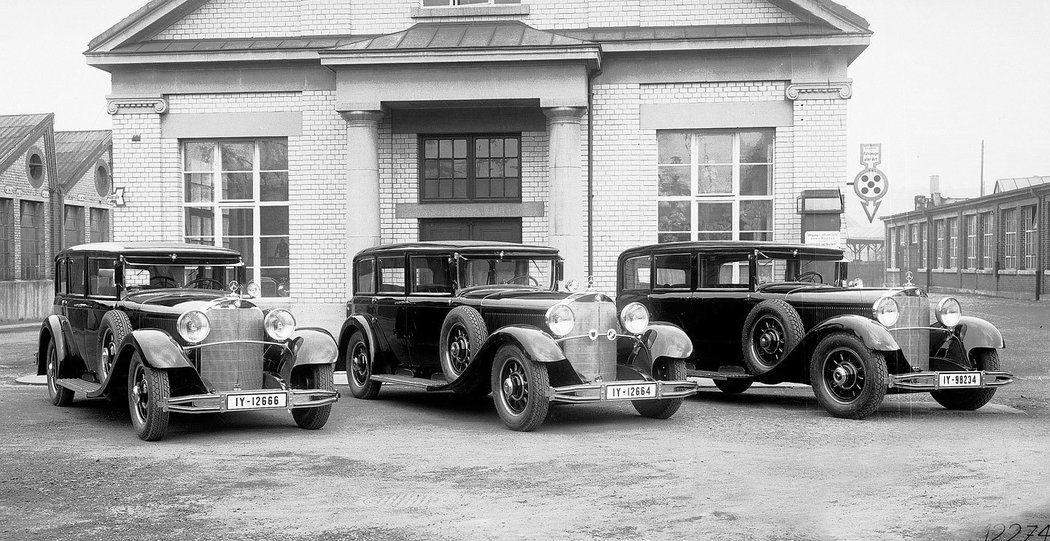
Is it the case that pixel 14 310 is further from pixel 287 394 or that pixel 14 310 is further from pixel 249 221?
pixel 287 394

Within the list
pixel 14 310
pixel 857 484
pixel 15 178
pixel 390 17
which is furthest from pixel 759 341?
pixel 15 178

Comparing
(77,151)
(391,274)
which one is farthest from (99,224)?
(391,274)

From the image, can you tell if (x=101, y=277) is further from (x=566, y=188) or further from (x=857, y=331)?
(x=566, y=188)

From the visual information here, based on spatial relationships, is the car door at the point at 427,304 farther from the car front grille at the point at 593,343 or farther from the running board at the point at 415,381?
the car front grille at the point at 593,343

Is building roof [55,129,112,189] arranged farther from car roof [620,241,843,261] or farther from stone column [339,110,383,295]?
car roof [620,241,843,261]

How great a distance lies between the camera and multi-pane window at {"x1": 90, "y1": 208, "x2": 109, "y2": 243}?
123ft

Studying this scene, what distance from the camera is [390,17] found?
16.4 meters

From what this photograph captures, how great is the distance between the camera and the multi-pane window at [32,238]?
32.0 meters

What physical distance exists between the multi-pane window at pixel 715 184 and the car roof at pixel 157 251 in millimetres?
7681

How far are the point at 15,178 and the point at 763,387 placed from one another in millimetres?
27060

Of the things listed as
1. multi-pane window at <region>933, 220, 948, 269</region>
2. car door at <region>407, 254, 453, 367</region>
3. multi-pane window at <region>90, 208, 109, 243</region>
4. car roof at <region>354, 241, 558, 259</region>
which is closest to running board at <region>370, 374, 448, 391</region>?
car door at <region>407, 254, 453, 367</region>

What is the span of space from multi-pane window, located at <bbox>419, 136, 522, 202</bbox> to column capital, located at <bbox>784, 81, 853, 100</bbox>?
425 centimetres

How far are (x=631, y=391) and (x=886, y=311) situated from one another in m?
2.56

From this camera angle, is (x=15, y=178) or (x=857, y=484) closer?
(x=857, y=484)
